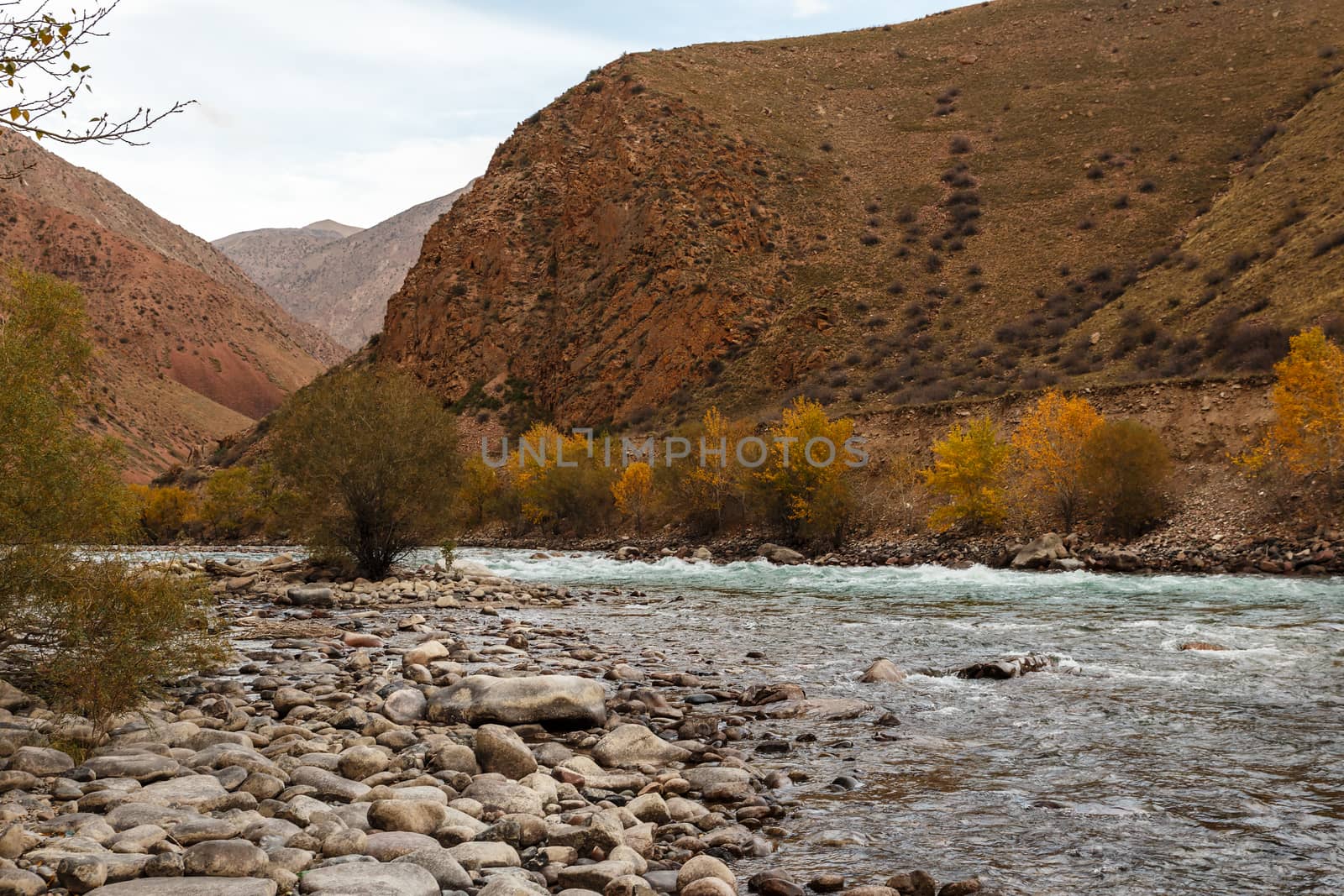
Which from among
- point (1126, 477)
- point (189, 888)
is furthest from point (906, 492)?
point (189, 888)

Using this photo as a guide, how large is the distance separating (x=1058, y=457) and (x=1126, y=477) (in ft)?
9.14

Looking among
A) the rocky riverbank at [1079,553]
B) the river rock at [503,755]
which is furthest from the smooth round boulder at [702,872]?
the rocky riverbank at [1079,553]

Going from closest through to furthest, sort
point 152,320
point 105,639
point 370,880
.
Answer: point 370,880, point 105,639, point 152,320

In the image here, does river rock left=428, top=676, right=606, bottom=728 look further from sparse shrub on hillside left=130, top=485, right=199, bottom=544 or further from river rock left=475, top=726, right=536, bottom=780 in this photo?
sparse shrub on hillside left=130, top=485, right=199, bottom=544

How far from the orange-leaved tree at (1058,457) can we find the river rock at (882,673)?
83.1ft

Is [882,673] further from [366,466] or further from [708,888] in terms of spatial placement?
[366,466]

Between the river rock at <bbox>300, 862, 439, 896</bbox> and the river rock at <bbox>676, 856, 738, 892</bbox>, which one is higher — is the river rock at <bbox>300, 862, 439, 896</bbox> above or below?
above

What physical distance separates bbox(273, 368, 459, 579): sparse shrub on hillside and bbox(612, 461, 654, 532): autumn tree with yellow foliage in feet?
91.8

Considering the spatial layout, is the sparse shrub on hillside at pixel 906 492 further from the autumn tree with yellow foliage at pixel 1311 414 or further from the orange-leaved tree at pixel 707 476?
the autumn tree with yellow foliage at pixel 1311 414

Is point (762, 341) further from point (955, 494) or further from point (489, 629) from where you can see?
point (489, 629)

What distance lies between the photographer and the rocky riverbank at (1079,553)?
1067 inches

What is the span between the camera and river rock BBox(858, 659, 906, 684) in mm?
12055

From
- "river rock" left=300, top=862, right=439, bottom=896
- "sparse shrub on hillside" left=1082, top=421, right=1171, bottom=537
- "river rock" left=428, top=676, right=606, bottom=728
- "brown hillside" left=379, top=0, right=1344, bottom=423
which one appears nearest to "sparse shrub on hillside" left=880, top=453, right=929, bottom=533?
"brown hillside" left=379, top=0, right=1344, bottom=423

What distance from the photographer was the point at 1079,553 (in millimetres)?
32062
